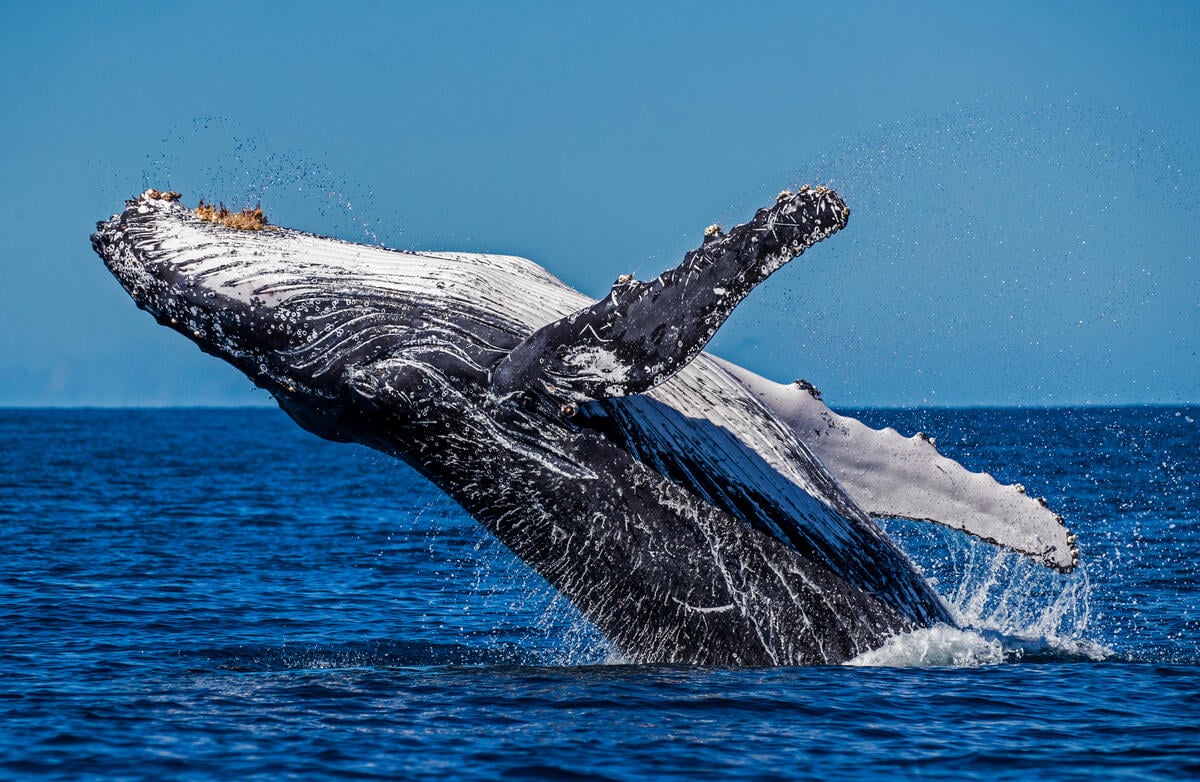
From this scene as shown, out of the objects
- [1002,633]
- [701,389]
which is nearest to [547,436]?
[701,389]

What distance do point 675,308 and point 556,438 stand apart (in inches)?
58.3

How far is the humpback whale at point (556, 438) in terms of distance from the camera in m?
9.30

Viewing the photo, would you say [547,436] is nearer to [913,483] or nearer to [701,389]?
[701,389]

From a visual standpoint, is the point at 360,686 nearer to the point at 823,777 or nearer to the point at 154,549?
the point at 823,777

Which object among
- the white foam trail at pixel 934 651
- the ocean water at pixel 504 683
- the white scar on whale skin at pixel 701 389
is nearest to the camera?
the ocean water at pixel 504 683

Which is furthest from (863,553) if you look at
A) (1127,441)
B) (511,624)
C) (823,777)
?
(1127,441)

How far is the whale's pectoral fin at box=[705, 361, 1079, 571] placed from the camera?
10133 millimetres

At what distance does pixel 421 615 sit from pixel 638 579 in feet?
20.4

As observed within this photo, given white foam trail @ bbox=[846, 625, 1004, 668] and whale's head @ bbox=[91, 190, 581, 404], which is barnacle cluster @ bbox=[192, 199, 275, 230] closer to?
whale's head @ bbox=[91, 190, 581, 404]

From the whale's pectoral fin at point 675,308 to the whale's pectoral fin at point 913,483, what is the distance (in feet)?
6.18

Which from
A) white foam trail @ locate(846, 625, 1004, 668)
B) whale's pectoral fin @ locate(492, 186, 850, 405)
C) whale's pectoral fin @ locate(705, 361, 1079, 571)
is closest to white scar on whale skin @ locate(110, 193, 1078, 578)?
whale's pectoral fin @ locate(705, 361, 1079, 571)

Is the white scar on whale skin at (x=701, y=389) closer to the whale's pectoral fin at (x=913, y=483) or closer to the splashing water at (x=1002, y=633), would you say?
the whale's pectoral fin at (x=913, y=483)

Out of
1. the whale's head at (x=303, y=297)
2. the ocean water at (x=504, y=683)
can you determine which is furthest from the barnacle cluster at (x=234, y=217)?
the ocean water at (x=504, y=683)

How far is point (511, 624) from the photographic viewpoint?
47.5ft
